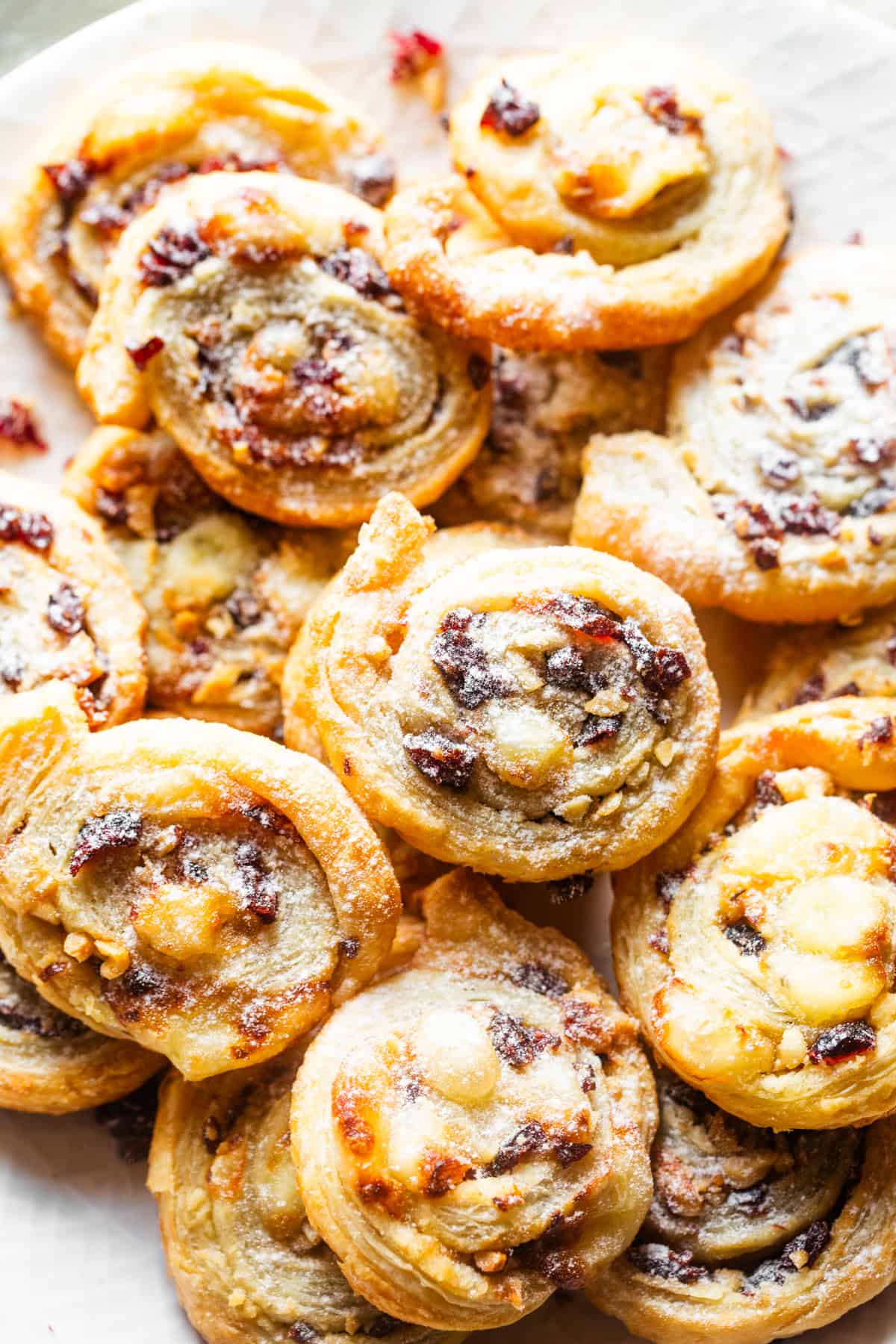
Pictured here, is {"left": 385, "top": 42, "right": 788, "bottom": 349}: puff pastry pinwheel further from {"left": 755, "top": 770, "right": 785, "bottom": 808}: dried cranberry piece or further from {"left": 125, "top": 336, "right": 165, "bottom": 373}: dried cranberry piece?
{"left": 755, "top": 770, "right": 785, "bottom": 808}: dried cranberry piece

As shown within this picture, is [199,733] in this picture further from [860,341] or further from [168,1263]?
[860,341]

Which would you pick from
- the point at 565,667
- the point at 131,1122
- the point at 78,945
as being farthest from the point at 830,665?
the point at 131,1122

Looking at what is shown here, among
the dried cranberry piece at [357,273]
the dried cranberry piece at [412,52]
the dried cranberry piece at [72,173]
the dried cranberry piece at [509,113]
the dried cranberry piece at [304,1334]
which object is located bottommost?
the dried cranberry piece at [304,1334]

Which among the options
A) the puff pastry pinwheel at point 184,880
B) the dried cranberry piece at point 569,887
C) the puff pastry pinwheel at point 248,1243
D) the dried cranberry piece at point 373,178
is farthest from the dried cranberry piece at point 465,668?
the dried cranberry piece at point 373,178

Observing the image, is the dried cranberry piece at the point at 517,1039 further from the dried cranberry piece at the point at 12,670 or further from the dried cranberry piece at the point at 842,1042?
the dried cranberry piece at the point at 12,670

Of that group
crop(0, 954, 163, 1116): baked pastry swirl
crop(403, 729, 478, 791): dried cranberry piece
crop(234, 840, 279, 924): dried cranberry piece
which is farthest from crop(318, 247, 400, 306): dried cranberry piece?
crop(0, 954, 163, 1116): baked pastry swirl
